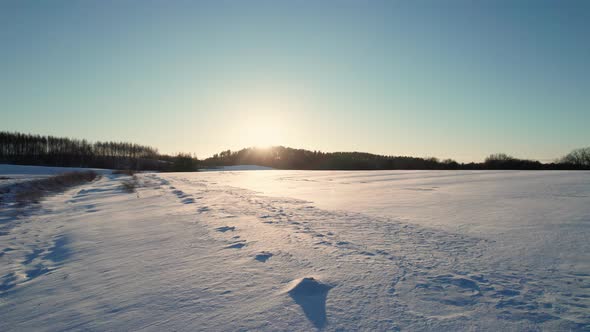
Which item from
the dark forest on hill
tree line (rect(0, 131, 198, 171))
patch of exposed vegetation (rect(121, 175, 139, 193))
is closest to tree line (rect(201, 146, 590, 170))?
the dark forest on hill

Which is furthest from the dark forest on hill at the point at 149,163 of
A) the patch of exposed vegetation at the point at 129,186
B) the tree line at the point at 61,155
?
the patch of exposed vegetation at the point at 129,186

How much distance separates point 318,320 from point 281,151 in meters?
110

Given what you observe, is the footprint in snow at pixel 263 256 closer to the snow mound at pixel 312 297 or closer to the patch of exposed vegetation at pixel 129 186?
the snow mound at pixel 312 297

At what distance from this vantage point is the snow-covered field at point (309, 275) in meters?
2.14

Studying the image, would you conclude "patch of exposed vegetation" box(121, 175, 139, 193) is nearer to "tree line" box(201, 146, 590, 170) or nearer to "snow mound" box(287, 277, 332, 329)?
"snow mound" box(287, 277, 332, 329)

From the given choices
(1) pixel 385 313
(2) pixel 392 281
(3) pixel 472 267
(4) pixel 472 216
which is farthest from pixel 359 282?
(4) pixel 472 216

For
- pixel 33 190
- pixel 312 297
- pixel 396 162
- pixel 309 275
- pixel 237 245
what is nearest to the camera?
pixel 312 297

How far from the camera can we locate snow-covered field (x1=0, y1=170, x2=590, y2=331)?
2.14 metres

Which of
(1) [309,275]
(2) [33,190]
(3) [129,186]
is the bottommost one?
(2) [33,190]

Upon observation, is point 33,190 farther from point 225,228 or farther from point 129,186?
point 225,228

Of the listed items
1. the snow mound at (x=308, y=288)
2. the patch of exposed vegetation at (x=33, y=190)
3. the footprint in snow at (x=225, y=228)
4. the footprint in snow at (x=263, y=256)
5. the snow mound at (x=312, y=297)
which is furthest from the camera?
the patch of exposed vegetation at (x=33, y=190)

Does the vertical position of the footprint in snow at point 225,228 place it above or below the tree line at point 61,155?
below

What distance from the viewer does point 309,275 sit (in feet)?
9.75

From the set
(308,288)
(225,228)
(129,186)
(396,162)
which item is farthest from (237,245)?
(396,162)
